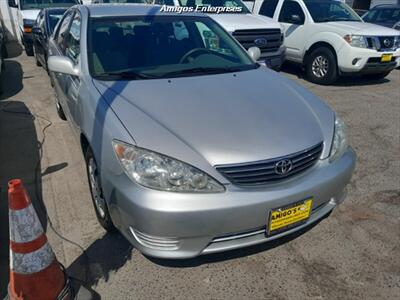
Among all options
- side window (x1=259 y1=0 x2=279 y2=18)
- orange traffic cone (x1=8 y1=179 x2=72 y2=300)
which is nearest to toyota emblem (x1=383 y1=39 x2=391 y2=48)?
side window (x1=259 y1=0 x2=279 y2=18)

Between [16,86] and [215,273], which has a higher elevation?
[215,273]

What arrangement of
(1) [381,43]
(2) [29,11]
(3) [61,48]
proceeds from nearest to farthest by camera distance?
(3) [61,48]
(1) [381,43]
(2) [29,11]

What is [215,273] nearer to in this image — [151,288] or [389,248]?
[151,288]

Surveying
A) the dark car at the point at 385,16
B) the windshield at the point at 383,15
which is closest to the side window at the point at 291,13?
the dark car at the point at 385,16

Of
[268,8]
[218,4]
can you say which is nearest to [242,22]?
[218,4]

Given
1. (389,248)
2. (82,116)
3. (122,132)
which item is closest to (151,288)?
(122,132)

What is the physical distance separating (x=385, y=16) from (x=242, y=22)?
201 inches

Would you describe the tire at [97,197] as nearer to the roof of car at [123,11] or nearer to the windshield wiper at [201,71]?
the windshield wiper at [201,71]

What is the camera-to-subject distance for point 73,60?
10.5 feet

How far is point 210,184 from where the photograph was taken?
196 centimetres

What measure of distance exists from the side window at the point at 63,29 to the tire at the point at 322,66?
5.10m

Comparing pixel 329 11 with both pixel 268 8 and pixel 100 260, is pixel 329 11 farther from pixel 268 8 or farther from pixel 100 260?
pixel 100 260

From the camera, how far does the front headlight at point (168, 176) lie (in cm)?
195

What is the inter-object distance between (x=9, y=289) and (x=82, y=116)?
1.32m
